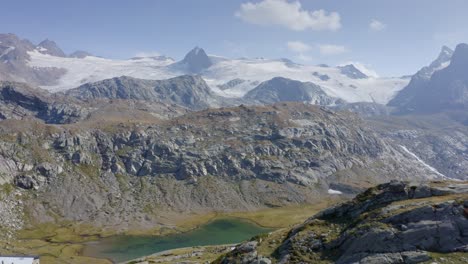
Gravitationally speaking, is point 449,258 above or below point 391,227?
below

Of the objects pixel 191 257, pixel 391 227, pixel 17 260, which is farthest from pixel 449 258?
pixel 17 260

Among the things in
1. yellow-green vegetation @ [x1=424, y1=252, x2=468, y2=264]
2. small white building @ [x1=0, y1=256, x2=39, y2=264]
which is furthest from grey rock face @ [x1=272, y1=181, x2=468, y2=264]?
small white building @ [x1=0, y1=256, x2=39, y2=264]

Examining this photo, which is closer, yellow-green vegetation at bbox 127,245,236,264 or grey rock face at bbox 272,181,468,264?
grey rock face at bbox 272,181,468,264

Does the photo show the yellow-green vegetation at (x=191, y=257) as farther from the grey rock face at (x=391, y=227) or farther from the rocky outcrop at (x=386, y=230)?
the grey rock face at (x=391, y=227)

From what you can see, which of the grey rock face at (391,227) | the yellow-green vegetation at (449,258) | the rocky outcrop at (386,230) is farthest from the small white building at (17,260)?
the yellow-green vegetation at (449,258)

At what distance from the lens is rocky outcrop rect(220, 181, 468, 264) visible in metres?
40.2

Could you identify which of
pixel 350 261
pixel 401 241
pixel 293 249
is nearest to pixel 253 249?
pixel 293 249

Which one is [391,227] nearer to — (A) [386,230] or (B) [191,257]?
(A) [386,230]

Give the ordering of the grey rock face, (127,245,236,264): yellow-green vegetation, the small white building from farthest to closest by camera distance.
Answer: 1. the small white building
2. (127,245,236,264): yellow-green vegetation
3. the grey rock face

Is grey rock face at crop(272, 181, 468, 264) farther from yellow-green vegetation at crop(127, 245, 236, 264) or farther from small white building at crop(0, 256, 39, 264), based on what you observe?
small white building at crop(0, 256, 39, 264)

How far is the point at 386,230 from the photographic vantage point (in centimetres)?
4272

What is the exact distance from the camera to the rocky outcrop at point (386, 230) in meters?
40.2

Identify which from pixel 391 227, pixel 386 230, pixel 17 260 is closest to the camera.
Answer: pixel 386 230

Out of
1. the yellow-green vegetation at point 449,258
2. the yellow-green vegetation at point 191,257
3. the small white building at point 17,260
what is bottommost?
the small white building at point 17,260
